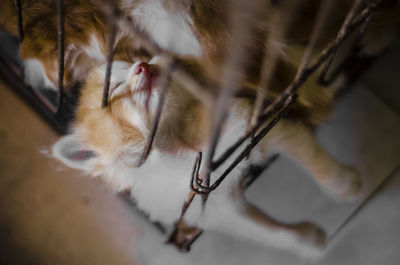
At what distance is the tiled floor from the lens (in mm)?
1162

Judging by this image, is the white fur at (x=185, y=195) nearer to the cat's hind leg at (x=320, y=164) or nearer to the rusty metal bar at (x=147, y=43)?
the cat's hind leg at (x=320, y=164)

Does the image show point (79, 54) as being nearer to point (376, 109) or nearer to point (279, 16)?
point (279, 16)

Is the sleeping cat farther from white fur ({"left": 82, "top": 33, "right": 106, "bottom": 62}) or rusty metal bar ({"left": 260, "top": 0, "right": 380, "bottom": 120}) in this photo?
rusty metal bar ({"left": 260, "top": 0, "right": 380, "bottom": 120})

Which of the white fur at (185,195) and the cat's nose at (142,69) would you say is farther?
the white fur at (185,195)

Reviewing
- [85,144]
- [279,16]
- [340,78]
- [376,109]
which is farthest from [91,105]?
[376,109]

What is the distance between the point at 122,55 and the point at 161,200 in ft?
1.38

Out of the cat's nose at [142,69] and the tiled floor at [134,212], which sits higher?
the cat's nose at [142,69]

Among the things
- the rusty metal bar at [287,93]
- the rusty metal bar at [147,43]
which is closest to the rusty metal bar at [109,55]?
the rusty metal bar at [147,43]

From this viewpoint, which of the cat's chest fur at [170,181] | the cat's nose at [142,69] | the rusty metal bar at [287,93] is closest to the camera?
the rusty metal bar at [287,93]

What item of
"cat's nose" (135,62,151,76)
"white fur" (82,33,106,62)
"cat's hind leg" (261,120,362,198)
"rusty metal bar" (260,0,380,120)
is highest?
"rusty metal bar" (260,0,380,120)

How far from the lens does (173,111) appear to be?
1.09m

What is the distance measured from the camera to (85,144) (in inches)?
42.6

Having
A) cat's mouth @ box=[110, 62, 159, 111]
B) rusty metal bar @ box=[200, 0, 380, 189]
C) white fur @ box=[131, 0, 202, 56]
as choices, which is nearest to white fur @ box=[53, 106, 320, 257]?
cat's mouth @ box=[110, 62, 159, 111]

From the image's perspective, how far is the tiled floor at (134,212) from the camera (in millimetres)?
1162
